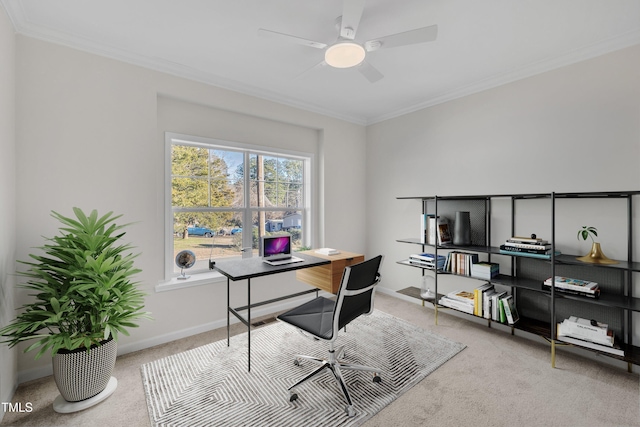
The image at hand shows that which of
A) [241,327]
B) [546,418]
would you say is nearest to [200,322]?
[241,327]

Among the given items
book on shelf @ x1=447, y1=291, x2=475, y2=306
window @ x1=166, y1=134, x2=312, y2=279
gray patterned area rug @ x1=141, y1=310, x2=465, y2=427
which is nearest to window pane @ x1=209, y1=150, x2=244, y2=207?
window @ x1=166, y1=134, x2=312, y2=279

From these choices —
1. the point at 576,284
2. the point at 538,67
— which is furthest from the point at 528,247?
the point at 538,67

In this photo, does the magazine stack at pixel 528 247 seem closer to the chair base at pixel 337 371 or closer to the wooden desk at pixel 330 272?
the wooden desk at pixel 330 272

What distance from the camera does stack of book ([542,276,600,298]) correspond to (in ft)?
7.45

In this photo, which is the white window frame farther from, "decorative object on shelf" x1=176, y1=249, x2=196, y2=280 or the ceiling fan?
the ceiling fan

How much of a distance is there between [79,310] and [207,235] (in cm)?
145

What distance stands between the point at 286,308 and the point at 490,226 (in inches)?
104

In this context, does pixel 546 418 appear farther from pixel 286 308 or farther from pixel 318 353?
pixel 286 308

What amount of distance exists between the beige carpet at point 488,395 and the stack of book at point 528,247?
91 cm

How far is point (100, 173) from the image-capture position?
247cm

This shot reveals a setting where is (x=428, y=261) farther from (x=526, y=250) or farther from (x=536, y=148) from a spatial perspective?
(x=536, y=148)

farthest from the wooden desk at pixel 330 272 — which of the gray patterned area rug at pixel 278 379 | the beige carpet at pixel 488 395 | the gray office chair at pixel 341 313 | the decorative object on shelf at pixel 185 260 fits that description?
the decorative object on shelf at pixel 185 260

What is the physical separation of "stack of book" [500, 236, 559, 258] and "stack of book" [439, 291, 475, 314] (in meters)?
0.64

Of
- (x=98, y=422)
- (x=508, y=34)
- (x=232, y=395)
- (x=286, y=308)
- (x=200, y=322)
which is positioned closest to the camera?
(x=98, y=422)
